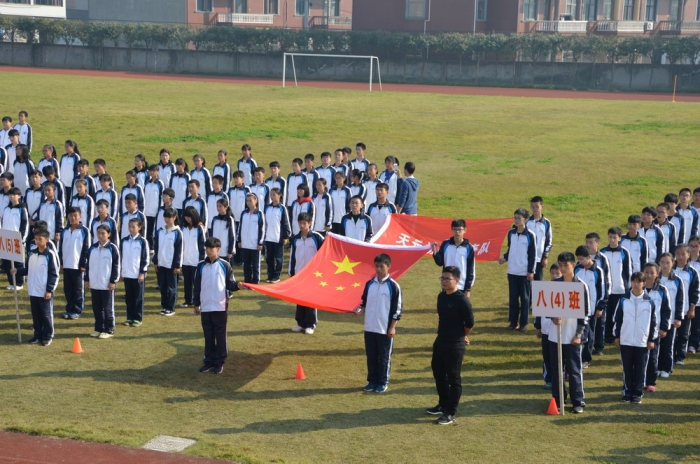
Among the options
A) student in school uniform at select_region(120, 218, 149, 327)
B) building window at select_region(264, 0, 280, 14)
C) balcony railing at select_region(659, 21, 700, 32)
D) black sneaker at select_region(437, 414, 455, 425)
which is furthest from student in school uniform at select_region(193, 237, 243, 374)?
building window at select_region(264, 0, 280, 14)

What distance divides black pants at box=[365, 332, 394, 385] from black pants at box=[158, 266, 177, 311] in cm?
461

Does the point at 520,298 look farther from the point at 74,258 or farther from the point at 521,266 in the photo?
the point at 74,258

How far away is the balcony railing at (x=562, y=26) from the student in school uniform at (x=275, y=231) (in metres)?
52.4

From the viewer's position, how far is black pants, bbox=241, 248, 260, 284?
16.7 meters

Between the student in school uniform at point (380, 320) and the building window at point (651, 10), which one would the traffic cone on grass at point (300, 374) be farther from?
the building window at point (651, 10)

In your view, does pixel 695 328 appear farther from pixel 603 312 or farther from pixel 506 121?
pixel 506 121

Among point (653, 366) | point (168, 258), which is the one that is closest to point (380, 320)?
point (653, 366)

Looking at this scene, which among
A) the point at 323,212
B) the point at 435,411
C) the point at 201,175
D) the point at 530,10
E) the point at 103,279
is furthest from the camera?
the point at 530,10

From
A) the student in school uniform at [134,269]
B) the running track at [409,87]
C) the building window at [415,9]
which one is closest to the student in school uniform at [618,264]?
the student in school uniform at [134,269]

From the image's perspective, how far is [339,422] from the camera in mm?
10562

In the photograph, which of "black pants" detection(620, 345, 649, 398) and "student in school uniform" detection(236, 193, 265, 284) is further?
"student in school uniform" detection(236, 193, 265, 284)

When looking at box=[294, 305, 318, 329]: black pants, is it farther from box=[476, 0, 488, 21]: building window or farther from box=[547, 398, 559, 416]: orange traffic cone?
box=[476, 0, 488, 21]: building window

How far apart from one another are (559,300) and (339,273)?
4001 millimetres

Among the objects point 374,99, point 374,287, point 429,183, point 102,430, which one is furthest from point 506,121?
point 102,430
